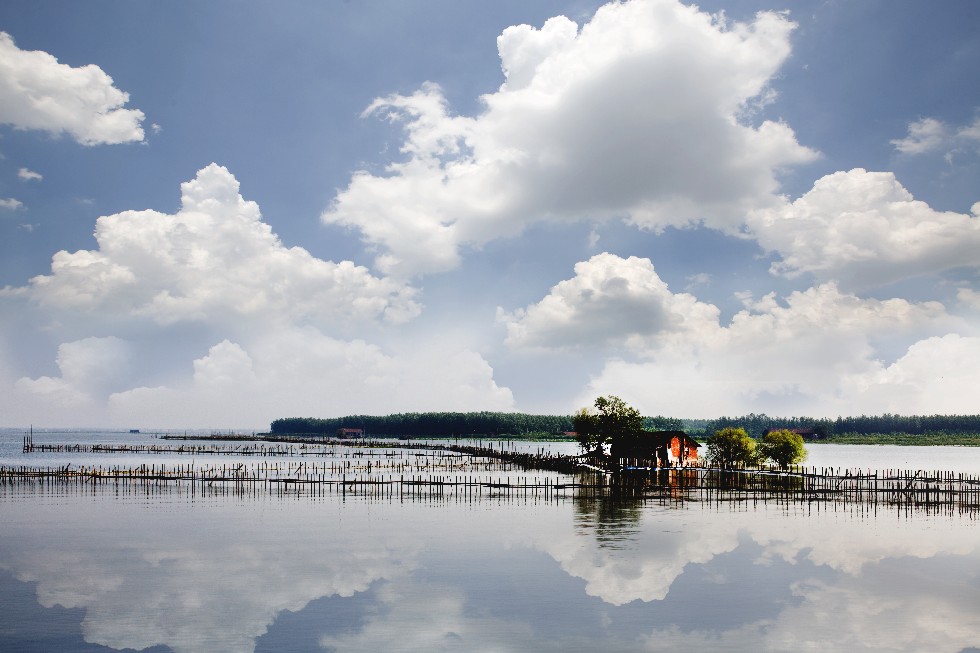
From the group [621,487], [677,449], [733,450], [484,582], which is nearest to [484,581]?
[484,582]

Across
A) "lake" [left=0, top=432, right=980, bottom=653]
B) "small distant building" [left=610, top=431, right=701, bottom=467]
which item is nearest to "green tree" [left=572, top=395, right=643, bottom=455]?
"small distant building" [left=610, top=431, right=701, bottom=467]

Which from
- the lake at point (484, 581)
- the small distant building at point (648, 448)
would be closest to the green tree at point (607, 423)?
the small distant building at point (648, 448)

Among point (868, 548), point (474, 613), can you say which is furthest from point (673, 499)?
point (474, 613)

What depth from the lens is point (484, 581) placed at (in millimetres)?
36625

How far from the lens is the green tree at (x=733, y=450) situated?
328ft

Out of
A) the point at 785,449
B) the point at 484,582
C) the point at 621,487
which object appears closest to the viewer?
the point at 484,582

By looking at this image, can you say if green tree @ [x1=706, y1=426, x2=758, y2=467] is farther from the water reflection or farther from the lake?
the water reflection

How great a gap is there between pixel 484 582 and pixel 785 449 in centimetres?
7370

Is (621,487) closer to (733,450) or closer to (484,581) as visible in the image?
(733,450)

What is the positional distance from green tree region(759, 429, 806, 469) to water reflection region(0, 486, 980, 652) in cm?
3903

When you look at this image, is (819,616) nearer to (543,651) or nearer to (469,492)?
(543,651)

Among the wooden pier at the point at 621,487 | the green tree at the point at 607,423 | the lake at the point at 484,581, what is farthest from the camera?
the green tree at the point at 607,423

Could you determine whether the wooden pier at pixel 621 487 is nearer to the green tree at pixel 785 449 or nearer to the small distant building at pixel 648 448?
the small distant building at pixel 648 448

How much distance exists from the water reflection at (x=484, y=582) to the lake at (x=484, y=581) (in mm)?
135
